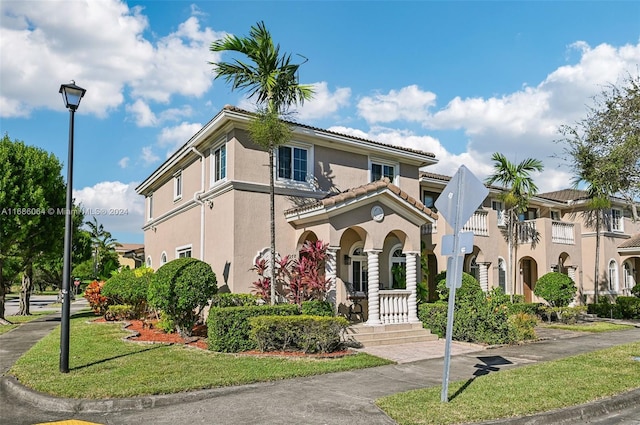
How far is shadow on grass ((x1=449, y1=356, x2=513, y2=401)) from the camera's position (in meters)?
8.20

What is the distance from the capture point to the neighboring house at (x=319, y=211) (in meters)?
14.5

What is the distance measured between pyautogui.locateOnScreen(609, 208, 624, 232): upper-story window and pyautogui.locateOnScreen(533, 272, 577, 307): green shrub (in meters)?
10.5

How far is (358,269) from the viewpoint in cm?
1697

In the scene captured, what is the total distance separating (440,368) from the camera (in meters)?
10.3

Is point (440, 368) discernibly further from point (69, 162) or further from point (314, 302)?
point (69, 162)

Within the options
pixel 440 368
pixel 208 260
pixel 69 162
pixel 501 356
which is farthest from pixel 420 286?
pixel 69 162

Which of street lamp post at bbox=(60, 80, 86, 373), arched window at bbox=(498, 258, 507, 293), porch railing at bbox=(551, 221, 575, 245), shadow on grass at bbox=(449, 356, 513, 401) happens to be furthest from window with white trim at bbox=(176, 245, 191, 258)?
porch railing at bbox=(551, 221, 575, 245)

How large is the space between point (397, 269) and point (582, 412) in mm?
10865

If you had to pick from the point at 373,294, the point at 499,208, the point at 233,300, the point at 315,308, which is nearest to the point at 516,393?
the point at 315,308

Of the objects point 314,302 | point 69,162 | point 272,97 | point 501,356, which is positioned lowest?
point 501,356

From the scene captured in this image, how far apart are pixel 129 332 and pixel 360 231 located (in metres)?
7.75

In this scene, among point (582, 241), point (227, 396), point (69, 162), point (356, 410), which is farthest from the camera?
point (582, 241)

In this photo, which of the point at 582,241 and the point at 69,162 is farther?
the point at 582,241

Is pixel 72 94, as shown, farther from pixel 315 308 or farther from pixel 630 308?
pixel 630 308
